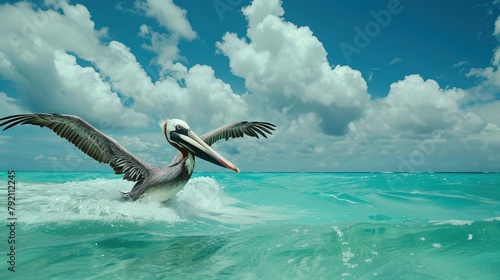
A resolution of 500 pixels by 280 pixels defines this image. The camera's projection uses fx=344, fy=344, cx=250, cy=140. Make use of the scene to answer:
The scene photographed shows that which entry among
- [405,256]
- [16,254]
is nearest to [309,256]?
[405,256]

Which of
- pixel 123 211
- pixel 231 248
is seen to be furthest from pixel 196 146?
pixel 231 248

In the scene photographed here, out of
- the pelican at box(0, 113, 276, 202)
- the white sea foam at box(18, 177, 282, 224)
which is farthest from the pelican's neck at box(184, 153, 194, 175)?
the white sea foam at box(18, 177, 282, 224)

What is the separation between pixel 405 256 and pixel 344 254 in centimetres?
70

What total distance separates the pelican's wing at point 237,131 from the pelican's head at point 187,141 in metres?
1.47

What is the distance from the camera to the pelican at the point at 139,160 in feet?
23.4

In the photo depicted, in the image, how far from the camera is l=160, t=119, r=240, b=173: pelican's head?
719cm

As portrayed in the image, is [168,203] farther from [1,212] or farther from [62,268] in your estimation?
[62,268]

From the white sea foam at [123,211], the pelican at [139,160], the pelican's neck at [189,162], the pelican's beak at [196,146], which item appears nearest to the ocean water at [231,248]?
the white sea foam at [123,211]

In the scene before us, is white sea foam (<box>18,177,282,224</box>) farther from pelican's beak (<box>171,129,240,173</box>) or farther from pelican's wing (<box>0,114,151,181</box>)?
pelican's beak (<box>171,129,240,173</box>)

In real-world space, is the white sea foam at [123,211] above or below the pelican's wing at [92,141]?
below

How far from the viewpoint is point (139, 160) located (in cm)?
761

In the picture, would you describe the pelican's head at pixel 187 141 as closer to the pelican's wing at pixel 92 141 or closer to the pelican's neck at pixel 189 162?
the pelican's neck at pixel 189 162

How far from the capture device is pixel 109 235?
4957mm

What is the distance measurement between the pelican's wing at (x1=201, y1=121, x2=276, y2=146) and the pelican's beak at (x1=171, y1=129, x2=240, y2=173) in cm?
156
